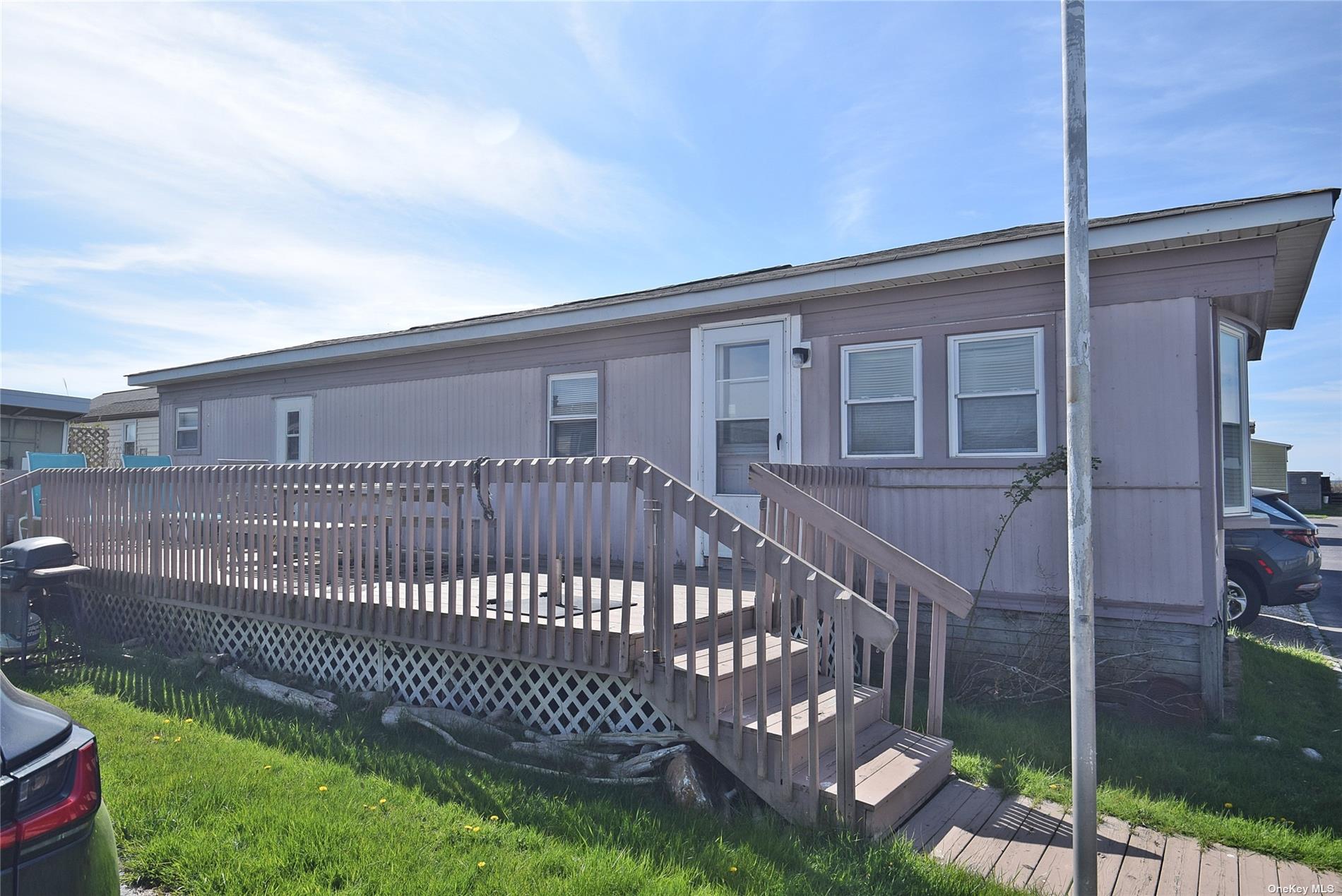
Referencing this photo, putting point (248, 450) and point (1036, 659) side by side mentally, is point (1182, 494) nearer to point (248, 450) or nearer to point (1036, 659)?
point (1036, 659)

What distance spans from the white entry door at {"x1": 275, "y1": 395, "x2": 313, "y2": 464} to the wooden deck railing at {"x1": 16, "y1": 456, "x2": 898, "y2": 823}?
3.71 metres

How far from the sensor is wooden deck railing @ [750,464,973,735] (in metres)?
4.20

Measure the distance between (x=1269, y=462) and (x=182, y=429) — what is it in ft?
93.2

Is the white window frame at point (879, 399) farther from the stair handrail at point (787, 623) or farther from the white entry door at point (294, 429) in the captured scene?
the white entry door at point (294, 429)

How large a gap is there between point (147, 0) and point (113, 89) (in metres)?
0.82

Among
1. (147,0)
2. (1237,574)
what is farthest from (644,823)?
(1237,574)

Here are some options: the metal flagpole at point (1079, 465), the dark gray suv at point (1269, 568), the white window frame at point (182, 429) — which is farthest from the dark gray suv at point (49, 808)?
the white window frame at point (182, 429)

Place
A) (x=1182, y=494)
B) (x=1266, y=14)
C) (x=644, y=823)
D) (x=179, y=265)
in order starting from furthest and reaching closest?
(x=179, y=265)
(x=1182, y=494)
(x=1266, y=14)
(x=644, y=823)

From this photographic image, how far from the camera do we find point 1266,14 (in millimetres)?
4633

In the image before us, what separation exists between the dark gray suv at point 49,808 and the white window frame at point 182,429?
12103 millimetres

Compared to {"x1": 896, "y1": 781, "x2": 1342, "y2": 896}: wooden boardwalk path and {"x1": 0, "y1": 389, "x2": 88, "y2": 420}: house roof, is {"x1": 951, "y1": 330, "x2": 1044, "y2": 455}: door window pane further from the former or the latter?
{"x1": 0, "y1": 389, "x2": 88, "y2": 420}: house roof

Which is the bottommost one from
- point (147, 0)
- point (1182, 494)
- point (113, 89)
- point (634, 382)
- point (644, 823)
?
point (644, 823)

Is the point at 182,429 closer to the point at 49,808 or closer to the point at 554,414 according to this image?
the point at 554,414

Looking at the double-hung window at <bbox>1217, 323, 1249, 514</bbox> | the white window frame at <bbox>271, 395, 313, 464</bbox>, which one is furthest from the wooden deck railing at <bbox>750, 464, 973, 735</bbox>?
the white window frame at <bbox>271, 395, 313, 464</bbox>
